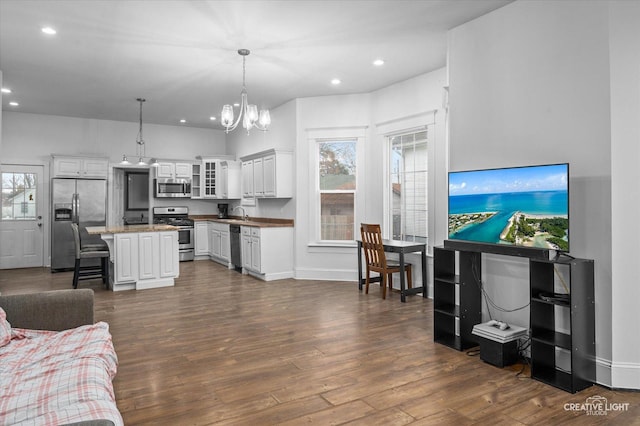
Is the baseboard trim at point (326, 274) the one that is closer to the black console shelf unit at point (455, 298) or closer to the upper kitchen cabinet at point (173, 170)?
the black console shelf unit at point (455, 298)

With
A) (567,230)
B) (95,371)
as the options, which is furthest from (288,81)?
(95,371)

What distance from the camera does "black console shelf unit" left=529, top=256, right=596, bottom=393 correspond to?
275 centimetres

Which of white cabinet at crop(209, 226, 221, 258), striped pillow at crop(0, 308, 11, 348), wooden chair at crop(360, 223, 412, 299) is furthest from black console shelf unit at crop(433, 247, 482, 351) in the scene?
white cabinet at crop(209, 226, 221, 258)

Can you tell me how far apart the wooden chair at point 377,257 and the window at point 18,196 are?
6.43m

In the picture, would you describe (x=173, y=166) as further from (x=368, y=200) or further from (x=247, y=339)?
(x=247, y=339)

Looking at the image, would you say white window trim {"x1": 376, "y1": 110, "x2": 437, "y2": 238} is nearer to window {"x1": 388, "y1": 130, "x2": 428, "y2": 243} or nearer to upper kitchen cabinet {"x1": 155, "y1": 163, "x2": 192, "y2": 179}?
window {"x1": 388, "y1": 130, "x2": 428, "y2": 243}

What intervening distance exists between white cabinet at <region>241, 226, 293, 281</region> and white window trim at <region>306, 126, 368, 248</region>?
41 centimetres

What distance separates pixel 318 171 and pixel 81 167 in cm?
464

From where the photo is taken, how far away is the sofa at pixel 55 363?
1604 millimetres

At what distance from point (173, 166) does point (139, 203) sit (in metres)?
1.04

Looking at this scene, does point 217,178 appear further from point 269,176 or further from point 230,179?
point 269,176

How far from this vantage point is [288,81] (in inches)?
232

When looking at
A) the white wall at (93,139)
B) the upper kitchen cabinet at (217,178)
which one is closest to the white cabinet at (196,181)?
the upper kitchen cabinet at (217,178)

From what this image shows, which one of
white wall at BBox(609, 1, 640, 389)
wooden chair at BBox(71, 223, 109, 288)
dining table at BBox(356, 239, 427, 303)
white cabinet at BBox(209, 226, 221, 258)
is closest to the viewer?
white wall at BBox(609, 1, 640, 389)
